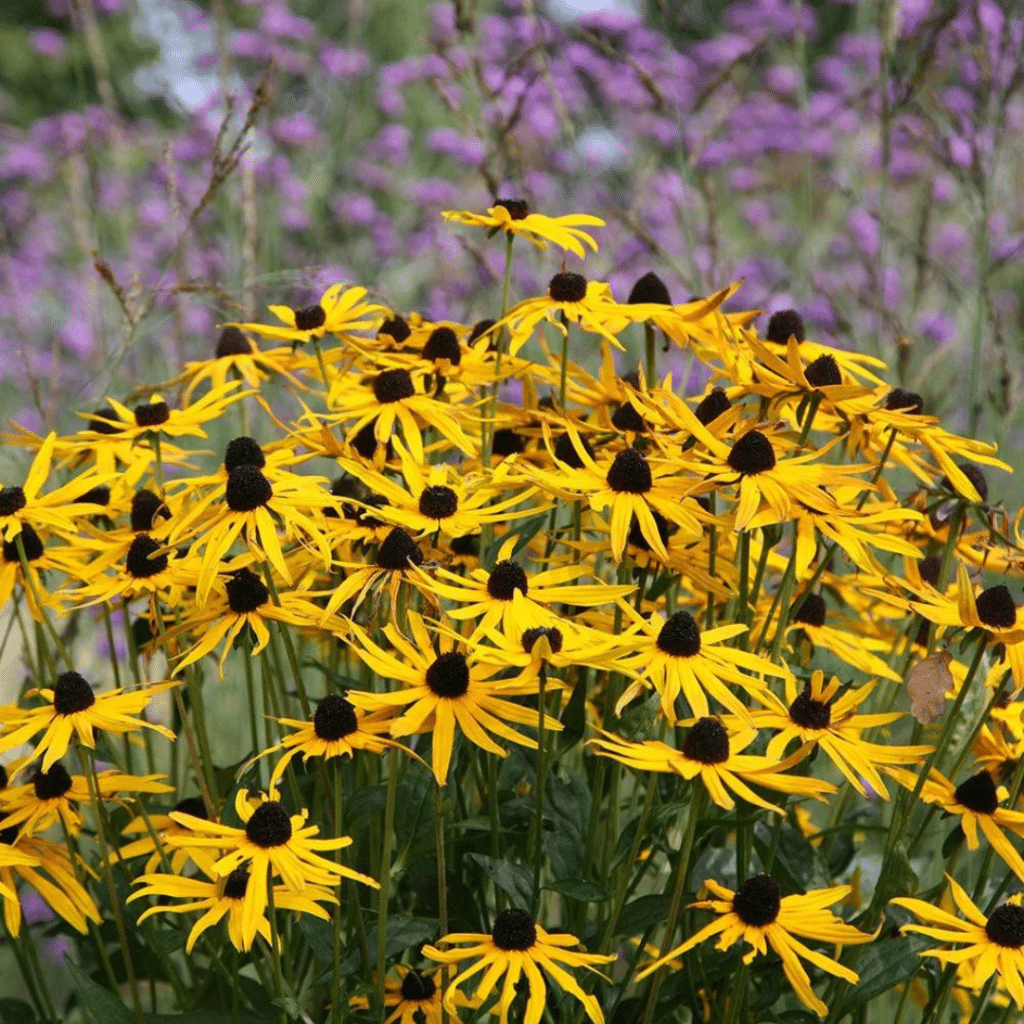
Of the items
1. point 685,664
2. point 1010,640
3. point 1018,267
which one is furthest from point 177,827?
point 1018,267

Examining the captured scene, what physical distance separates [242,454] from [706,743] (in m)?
0.55

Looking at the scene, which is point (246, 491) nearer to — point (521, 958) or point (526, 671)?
point (526, 671)

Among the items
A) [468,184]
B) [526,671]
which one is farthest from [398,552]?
[468,184]

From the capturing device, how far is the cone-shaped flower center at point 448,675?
1.26 meters

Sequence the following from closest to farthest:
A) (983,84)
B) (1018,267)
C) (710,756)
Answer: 1. (710,756)
2. (983,84)
3. (1018,267)

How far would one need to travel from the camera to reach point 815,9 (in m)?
9.85

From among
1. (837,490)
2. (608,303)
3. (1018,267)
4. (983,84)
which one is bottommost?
(1018,267)

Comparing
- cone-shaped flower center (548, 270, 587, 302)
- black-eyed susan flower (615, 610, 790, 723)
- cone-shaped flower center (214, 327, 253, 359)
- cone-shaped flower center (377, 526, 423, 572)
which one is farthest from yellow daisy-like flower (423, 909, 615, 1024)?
cone-shaped flower center (214, 327, 253, 359)

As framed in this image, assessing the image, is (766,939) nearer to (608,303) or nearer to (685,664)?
(685,664)

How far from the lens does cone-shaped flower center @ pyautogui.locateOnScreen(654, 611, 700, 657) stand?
4.16 ft

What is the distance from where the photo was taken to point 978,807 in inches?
56.6

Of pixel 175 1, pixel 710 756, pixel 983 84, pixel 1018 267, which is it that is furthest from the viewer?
pixel 175 1

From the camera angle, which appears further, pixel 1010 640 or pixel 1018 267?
pixel 1018 267

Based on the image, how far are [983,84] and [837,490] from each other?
49.8 inches
